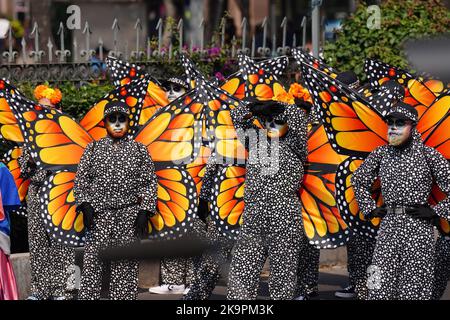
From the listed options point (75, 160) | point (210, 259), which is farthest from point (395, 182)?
point (75, 160)

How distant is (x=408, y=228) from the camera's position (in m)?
9.87

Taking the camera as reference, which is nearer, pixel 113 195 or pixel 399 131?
pixel 399 131

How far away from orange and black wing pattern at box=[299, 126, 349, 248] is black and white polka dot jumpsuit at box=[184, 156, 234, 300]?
2.28 ft

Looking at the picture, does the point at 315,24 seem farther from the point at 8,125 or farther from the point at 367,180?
the point at 367,180

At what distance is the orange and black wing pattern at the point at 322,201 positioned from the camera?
10930 millimetres

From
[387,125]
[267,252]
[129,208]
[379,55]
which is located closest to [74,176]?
[129,208]

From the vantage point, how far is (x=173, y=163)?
37.0 ft

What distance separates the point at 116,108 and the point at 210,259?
153 cm

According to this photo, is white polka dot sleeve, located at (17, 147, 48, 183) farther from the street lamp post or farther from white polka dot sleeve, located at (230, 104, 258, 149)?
the street lamp post

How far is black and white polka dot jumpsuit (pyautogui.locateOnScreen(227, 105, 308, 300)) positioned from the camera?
412 inches

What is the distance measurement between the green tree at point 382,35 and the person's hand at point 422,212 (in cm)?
577

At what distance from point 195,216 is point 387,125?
6.31 ft

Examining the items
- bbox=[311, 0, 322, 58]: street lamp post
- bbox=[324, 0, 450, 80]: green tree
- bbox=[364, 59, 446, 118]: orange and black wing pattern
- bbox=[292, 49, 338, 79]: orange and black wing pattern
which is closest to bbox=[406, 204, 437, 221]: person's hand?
bbox=[364, 59, 446, 118]: orange and black wing pattern
